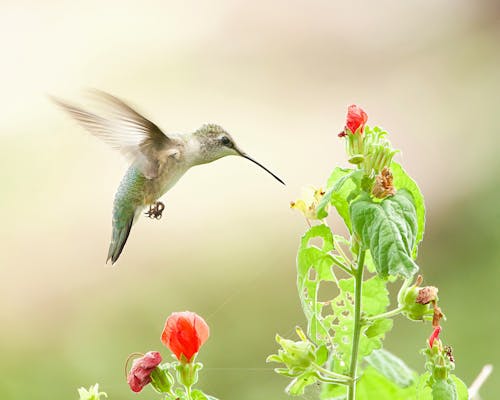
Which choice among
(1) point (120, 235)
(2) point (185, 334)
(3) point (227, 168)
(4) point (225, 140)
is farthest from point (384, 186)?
(3) point (227, 168)

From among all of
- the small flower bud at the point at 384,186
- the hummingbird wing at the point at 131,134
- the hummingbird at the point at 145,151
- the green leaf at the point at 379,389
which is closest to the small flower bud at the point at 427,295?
the small flower bud at the point at 384,186

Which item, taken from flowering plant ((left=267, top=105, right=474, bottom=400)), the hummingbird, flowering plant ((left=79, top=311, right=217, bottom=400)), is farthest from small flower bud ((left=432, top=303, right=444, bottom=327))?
the hummingbird

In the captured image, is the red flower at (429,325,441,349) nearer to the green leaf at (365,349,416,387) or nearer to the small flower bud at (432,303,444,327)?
the small flower bud at (432,303,444,327)

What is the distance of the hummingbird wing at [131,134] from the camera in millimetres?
1094

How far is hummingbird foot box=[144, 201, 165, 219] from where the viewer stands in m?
1.17

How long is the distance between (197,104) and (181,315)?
3.34 metres

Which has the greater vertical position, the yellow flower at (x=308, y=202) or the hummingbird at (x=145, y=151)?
the hummingbird at (x=145, y=151)

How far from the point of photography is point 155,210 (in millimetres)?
1182

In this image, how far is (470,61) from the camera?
14.6 feet

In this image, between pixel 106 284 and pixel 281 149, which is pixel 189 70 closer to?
pixel 281 149

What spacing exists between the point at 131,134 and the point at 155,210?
0.43 feet

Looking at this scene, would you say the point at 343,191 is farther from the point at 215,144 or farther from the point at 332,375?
the point at 215,144

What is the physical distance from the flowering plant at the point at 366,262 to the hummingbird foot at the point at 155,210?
40 centimetres

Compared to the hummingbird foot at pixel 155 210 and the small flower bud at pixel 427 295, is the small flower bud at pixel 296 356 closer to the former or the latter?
the small flower bud at pixel 427 295
